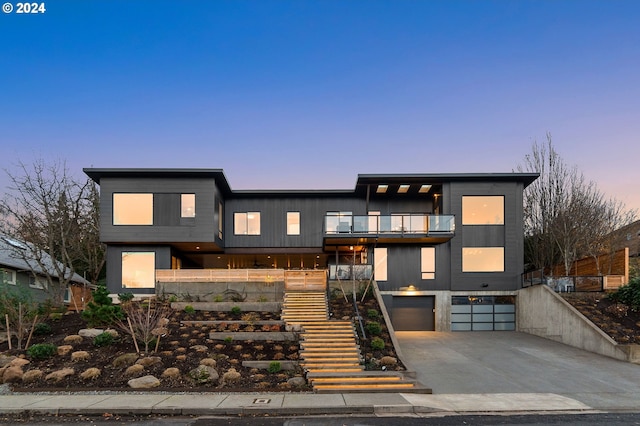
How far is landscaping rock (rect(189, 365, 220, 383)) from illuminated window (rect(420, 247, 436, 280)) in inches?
615

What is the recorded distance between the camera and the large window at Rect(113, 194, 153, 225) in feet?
76.6

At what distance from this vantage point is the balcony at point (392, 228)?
74.6 ft

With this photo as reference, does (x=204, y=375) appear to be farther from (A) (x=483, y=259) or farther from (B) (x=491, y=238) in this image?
(B) (x=491, y=238)

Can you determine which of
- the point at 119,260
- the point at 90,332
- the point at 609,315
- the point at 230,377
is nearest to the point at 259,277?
the point at 90,332

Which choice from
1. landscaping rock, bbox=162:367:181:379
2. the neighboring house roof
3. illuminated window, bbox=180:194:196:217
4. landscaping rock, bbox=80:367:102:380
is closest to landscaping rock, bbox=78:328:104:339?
landscaping rock, bbox=80:367:102:380

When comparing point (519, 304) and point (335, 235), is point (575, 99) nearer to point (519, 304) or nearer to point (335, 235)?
point (519, 304)

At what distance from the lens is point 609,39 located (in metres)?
18.9

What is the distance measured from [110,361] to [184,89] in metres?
17.5

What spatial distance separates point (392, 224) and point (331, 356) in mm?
11075

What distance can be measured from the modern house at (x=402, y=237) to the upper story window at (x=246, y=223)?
1838mm

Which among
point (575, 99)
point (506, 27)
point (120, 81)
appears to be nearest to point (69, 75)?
point (120, 81)

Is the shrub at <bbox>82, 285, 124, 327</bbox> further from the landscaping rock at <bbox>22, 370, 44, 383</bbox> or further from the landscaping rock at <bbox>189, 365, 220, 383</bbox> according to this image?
the landscaping rock at <bbox>189, 365, 220, 383</bbox>

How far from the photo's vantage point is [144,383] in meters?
11.4

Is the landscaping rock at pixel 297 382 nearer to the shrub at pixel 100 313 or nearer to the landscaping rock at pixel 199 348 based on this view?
the landscaping rock at pixel 199 348
